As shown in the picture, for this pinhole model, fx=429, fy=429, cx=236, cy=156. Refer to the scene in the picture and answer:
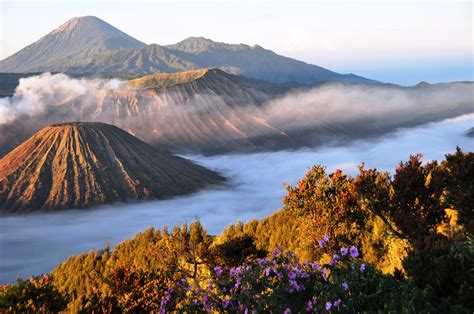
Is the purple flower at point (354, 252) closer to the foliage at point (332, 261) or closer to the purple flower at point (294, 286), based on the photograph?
the foliage at point (332, 261)

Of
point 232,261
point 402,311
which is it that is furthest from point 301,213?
point 402,311

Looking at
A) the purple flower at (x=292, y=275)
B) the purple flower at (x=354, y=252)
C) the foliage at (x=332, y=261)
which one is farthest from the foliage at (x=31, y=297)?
the purple flower at (x=354, y=252)

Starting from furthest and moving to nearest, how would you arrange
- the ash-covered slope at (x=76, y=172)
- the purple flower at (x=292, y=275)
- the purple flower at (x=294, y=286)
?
the ash-covered slope at (x=76, y=172) → the purple flower at (x=292, y=275) → the purple flower at (x=294, y=286)

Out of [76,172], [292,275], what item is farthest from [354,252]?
[76,172]

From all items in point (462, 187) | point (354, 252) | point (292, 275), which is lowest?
point (292, 275)

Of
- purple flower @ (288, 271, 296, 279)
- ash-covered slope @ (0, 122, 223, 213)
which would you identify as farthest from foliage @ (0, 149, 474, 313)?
ash-covered slope @ (0, 122, 223, 213)

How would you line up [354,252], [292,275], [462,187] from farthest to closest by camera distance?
[462,187], [354,252], [292,275]

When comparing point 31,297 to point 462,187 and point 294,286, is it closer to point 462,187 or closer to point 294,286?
point 294,286

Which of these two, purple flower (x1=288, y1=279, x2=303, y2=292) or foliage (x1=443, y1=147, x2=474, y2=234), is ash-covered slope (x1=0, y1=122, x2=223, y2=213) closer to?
foliage (x1=443, y1=147, x2=474, y2=234)
